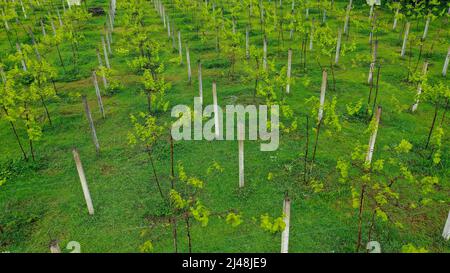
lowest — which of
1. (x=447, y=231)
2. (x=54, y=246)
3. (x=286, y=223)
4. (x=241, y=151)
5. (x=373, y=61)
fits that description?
(x=447, y=231)

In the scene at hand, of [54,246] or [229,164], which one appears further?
[229,164]

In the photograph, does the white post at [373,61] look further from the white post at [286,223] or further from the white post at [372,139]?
the white post at [286,223]

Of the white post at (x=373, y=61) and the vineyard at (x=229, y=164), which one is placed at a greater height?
the white post at (x=373, y=61)

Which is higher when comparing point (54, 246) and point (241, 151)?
point (54, 246)

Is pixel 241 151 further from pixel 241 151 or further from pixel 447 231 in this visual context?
pixel 447 231

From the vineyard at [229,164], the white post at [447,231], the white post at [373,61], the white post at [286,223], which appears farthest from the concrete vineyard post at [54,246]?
the white post at [373,61]

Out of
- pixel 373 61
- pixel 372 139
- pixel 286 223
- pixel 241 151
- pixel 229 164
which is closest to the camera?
pixel 286 223

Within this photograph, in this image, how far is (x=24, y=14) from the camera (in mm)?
33094

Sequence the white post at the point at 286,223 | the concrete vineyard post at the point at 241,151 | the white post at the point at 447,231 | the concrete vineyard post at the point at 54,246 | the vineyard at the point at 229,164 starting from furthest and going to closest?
the concrete vineyard post at the point at 241,151 → the vineyard at the point at 229,164 → the white post at the point at 447,231 → the white post at the point at 286,223 → the concrete vineyard post at the point at 54,246

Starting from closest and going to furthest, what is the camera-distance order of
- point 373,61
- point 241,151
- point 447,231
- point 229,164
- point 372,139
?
point 447,231
point 241,151
point 372,139
point 229,164
point 373,61

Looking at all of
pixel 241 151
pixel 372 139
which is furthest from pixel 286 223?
pixel 372 139

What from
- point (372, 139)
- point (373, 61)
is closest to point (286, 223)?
point (372, 139)

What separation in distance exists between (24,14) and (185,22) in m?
15.2
